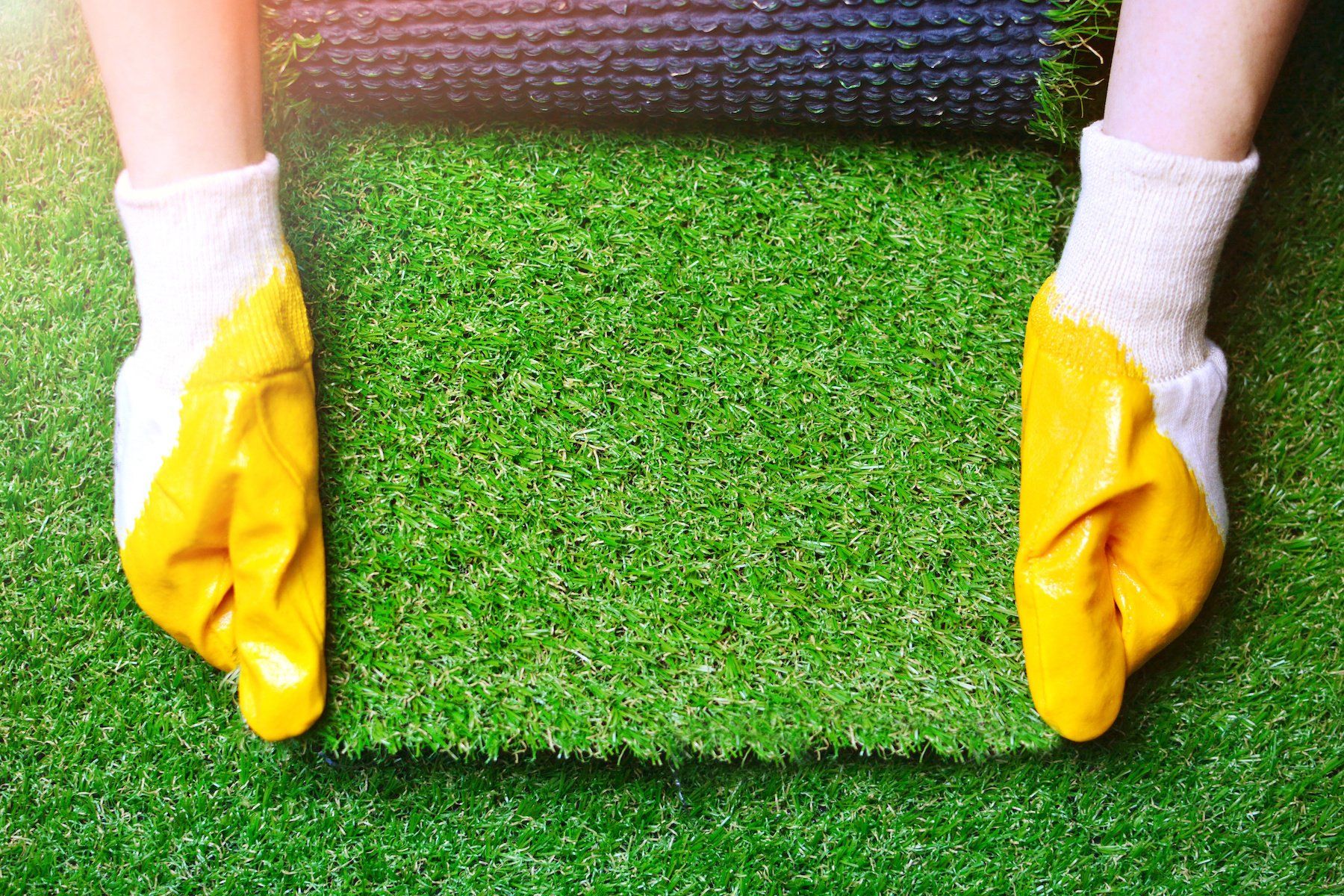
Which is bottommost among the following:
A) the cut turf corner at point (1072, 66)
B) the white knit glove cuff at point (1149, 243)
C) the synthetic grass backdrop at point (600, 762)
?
the synthetic grass backdrop at point (600, 762)

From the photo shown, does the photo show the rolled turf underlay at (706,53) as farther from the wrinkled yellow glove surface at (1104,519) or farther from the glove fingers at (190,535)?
the glove fingers at (190,535)

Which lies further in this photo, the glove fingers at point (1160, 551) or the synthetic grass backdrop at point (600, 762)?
the synthetic grass backdrop at point (600, 762)

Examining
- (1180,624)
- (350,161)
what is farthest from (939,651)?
(350,161)

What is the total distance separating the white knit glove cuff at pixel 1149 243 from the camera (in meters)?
1.00

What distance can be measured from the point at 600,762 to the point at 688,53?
36.0 inches

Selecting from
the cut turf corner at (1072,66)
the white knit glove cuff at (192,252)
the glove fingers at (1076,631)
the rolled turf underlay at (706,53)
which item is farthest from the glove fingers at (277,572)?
the cut turf corner at (1072,66)

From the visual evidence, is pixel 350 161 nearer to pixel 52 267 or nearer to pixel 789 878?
pixel 52 267

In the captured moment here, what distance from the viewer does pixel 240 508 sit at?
3.43ft

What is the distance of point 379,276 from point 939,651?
90 cm

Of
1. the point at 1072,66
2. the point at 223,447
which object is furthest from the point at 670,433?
the point at 1072,66

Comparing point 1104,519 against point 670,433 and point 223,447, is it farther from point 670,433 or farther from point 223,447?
point 223,447

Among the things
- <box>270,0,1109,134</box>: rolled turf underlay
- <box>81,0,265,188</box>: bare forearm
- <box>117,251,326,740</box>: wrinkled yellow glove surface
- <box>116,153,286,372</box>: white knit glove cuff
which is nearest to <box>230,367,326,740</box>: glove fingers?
<box>117,251,326,740</box>: wrinkled yellow glove surface

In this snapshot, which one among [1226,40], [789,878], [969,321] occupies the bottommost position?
[789,878]

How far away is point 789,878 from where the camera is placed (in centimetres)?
118
